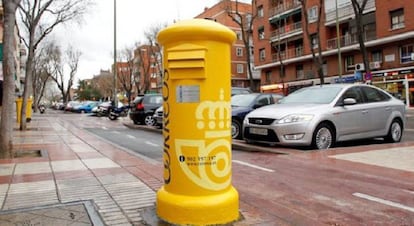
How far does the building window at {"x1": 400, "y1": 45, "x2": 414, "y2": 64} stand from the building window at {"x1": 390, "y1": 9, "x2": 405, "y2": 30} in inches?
75.7

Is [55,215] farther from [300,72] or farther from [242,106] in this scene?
[300,72]

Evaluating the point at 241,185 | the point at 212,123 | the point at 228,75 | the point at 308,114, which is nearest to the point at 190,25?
the point at 228,75

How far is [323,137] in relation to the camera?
29.3 ft

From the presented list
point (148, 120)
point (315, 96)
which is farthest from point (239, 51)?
point (315, 96)

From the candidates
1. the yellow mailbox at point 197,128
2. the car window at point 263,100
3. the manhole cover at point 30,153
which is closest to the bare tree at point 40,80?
the car window at point 263,100

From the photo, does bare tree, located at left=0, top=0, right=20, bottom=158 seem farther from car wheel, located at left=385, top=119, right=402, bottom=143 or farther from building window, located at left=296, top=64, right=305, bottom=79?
building window, located at left=296, top=64, right=305, bottom=79

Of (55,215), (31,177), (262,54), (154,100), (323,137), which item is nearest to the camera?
(55,215)

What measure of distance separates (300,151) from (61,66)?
66.8 meters

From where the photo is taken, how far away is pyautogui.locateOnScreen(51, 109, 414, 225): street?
4184 mm

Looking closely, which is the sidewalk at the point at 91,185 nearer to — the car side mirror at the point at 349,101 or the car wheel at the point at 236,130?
the car side mirror at the point at 349,101

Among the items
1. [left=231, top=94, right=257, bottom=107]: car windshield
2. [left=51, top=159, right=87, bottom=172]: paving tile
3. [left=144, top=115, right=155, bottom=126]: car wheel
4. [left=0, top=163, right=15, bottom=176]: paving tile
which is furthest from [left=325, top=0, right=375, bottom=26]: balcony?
[left=0, top=163, right=15, bottom=176]: paving tile

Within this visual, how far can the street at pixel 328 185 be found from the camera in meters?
4.18

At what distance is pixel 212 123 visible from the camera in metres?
3.85

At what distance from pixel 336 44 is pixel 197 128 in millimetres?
40748
